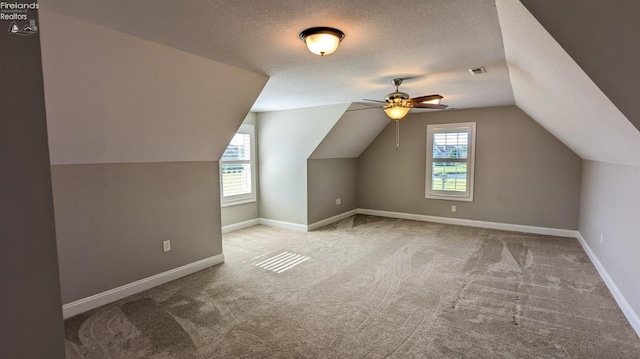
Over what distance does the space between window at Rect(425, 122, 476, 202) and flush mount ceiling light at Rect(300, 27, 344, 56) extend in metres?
4.54

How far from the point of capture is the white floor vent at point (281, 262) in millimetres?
3953

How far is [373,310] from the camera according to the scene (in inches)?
114

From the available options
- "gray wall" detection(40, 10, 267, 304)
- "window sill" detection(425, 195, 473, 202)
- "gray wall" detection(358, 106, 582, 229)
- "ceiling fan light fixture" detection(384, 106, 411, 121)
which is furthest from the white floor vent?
"window sill" detection(425, 195, 473, 202)

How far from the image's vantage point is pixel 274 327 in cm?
262

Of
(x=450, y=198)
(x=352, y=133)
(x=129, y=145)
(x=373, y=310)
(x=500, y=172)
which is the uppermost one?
(x=352, y=133)

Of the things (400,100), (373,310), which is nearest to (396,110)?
(400,100)

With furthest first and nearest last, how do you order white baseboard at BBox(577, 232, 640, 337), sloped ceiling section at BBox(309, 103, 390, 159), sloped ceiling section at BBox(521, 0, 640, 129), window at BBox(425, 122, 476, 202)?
window at BBox(425, 122, 476, 202) → sloped ceiling section at BBox(309, 103, 390, 159) → white baseboard at BBox(577, 232, 640, 337) → sloped ceiling section at BBox(521, 0, 640, 129)

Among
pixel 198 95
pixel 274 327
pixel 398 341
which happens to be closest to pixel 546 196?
pixel 398 341

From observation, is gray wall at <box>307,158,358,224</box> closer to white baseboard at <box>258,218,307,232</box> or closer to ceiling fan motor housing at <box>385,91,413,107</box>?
white baseboard at <box>258,218,307,232</box>

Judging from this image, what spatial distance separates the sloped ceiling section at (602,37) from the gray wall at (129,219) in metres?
3.52

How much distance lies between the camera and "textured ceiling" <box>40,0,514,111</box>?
6.06ft

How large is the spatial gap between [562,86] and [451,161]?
12.7 feet

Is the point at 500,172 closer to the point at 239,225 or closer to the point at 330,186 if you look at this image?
the point at 330,186

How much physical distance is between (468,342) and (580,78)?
6.59 feet
